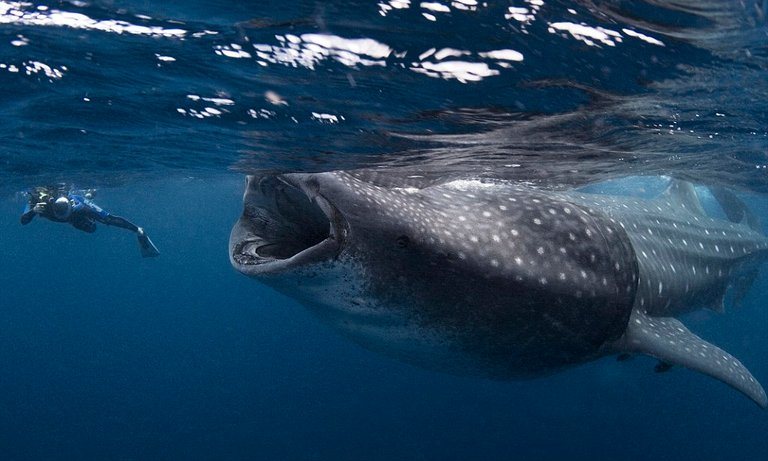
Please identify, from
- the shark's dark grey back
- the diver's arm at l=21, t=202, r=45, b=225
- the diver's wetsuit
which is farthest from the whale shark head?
the diver's arm at l=21, t=202, r=45, b=225

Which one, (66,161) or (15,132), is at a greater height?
(15,132)

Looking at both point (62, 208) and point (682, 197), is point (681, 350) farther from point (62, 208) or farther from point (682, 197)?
point (62, 208)

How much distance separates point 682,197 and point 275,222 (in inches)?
408

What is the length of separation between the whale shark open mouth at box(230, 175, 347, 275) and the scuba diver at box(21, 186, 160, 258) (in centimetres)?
1364

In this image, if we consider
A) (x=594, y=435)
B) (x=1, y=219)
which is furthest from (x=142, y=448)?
(x=1, y=219)

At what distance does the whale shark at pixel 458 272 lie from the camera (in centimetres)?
412

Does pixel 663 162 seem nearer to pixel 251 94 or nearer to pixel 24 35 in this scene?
pixel 251 94

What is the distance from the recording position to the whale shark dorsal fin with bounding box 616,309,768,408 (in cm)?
579

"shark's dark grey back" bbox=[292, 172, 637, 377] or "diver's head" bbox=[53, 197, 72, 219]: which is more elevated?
"shark's dark grey back" bbox=[292, 172, 637, 377]

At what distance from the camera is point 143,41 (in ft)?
17.3

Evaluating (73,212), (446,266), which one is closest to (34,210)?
(73,212)

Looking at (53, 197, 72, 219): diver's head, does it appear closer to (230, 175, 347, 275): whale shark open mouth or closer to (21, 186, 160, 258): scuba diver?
(21, 186, 160, 258): scuba diver

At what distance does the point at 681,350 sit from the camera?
6043 millimetres

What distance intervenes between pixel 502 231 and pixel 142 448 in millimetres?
29525
